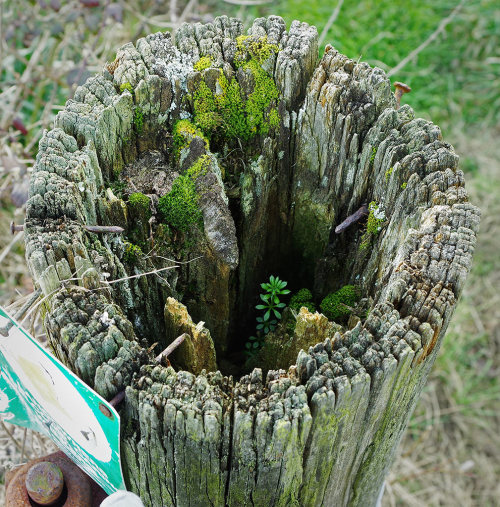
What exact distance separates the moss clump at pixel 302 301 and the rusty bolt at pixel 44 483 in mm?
1097

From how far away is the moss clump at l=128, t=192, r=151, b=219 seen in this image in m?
2.12

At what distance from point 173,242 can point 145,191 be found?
0.23 metres

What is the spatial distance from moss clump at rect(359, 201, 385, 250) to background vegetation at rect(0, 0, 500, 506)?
1730 millimetres

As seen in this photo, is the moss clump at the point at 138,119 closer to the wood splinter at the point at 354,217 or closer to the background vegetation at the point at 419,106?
the wood splinter at the point at 354,217

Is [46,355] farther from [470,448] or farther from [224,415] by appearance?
[470,448]

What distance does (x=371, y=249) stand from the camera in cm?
219

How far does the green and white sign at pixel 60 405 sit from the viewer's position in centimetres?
135

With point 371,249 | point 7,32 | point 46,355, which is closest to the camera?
point 46,355

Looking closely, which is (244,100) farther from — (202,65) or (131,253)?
(131,253)

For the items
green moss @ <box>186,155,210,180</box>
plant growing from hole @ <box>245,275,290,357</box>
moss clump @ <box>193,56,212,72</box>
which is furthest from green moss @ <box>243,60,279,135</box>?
plant growing from hole @ <box>245,275,290,357</box>

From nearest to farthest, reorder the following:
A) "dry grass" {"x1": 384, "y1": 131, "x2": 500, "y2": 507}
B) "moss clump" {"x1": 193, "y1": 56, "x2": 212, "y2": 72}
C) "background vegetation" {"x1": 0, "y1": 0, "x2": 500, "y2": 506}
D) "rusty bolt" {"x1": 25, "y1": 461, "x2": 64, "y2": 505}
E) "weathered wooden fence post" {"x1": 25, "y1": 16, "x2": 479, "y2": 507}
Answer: "weathered wooden fence post" {"x1": 25, "y1": 16, "x2": 479, "y2": 507} < "rusty bolt" {"x1": 25, "y1": 461, "x2": 64, "y2": 505} < "moss clump" {"x1": 193, "y1": 56, "x2": 212, "y2": 72} < "background vegetation" {"x1": 0, "y1": 0, "x2": 500, "y2": 506} < "dry grass" {"x1": 384, "y1": 131, "x2": 500, "y2": 507}

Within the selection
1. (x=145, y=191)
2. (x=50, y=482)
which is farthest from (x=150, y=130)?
(x=50, y=482)

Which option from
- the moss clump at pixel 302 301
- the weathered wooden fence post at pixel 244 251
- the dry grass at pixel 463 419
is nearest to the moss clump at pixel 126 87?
the weathered wooden fence post at pixel 244 251

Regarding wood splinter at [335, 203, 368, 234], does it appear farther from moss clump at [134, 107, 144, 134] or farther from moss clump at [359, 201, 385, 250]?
moss clump at [134, 107, 144, 134]
